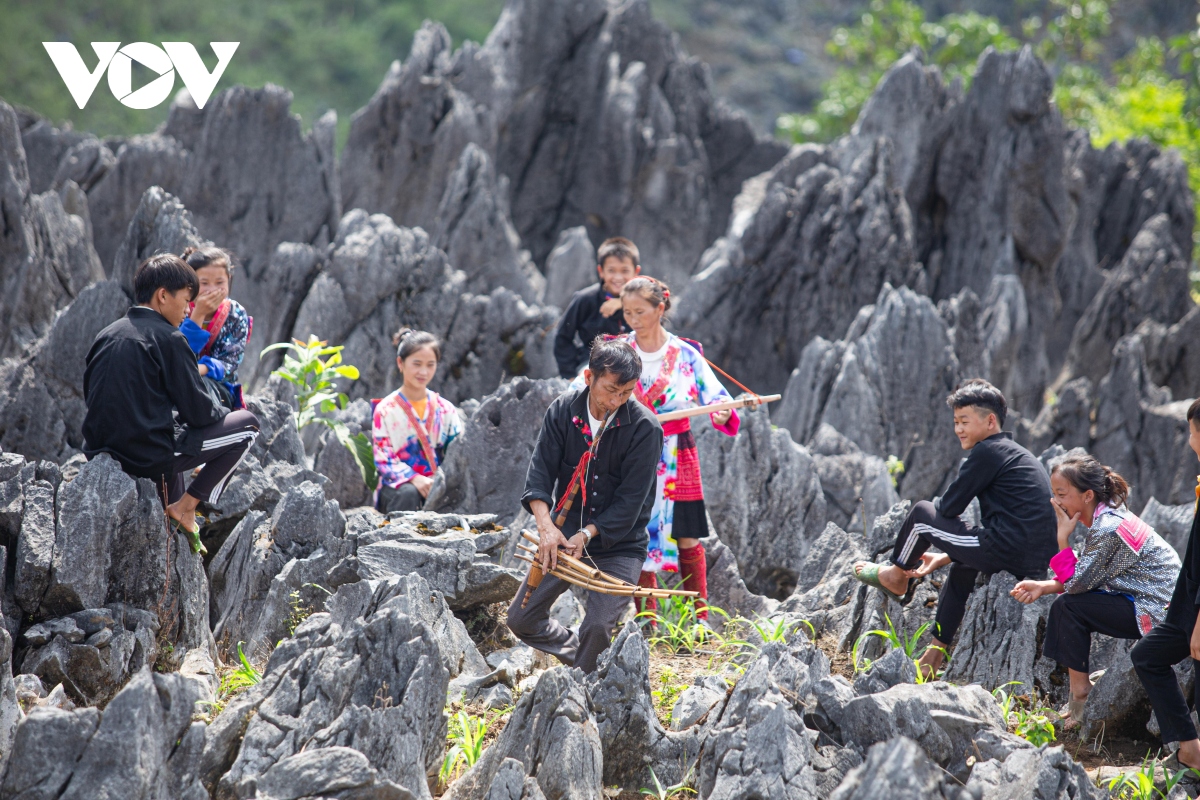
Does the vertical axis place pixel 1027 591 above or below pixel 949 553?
below

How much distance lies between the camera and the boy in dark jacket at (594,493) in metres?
5.20

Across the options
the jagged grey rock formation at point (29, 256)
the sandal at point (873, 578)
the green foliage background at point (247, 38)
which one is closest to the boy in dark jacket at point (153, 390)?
the sandal at point (873, 578)

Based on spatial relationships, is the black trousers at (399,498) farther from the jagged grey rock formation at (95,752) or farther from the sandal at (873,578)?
the jagged grey rock formation at (95,752)

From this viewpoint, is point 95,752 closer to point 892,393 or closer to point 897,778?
point 897,778

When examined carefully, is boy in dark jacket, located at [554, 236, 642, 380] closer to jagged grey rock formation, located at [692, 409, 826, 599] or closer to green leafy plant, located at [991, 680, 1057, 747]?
jagged grey rock formation, located at [692, 409, 826, 599]

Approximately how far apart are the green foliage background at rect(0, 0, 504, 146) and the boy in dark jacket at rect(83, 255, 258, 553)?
103 ft

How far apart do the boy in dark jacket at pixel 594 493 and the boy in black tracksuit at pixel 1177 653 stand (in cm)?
249

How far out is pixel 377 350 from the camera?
12969mm

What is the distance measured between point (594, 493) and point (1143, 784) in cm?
288

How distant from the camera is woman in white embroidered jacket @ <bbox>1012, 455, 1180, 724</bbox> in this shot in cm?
521

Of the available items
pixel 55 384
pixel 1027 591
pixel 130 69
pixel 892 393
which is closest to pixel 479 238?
pixel 892 393

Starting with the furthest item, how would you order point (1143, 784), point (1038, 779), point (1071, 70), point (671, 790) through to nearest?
1. point (1071, 70)
2. point (671, 790)
3. point (1143, 784)
4. point (1038, 779)

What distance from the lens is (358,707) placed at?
4281mm

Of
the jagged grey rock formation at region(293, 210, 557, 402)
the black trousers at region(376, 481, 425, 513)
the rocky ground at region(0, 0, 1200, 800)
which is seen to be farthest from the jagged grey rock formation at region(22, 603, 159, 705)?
the jagged grey rock formation at region(293, 210, 557, 402)
